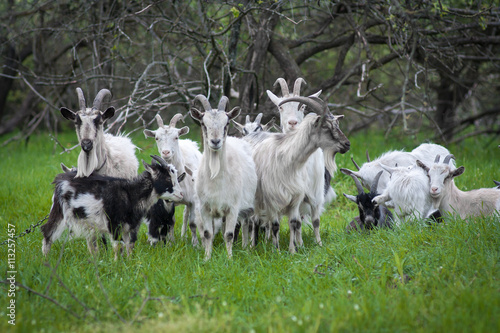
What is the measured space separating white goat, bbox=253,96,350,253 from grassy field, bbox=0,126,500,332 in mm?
381

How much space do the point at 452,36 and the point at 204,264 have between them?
22.8ft

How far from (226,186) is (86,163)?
154 centimetres

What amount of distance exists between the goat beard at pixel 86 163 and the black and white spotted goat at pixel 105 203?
9 cm

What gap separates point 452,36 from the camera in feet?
29.2

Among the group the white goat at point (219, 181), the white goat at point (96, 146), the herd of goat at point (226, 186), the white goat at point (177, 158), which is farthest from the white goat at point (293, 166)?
the white goat at point (96, 146)

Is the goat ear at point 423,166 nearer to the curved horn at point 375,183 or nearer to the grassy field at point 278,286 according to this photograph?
the curved horn at point 375,183

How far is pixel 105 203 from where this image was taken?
15.6ft

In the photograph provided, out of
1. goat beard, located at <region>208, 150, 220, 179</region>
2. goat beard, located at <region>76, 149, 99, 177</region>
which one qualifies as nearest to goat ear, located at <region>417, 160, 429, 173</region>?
goat beard, located at <region>208, 150, 220, 179</region>

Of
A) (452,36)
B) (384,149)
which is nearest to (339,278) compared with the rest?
(384,149)

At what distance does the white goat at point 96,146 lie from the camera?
16.5 feet

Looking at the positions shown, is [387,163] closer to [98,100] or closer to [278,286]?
[278,286]

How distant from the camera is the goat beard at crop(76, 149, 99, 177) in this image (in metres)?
5.01

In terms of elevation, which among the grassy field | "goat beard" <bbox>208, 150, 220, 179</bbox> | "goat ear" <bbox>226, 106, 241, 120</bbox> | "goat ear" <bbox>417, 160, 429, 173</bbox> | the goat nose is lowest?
the grassy field

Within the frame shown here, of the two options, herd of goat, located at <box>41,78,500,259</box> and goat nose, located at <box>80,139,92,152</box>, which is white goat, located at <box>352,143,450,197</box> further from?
goat nose, located at <box>80,139,92,152</box>
